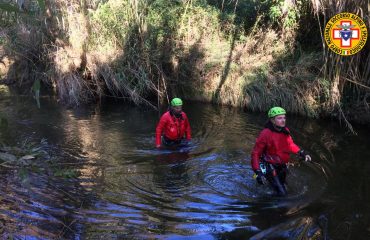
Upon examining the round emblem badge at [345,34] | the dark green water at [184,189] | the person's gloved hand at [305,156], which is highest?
the round emblem badge at [345,34]

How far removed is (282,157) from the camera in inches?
268

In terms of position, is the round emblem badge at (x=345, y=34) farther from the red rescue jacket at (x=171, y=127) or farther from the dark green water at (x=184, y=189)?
the red rescue jacket at (x=171, y=127)

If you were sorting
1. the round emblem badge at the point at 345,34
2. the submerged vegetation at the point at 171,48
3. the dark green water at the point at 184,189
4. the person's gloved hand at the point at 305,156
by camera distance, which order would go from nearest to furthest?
the dark green water at the point at 184,189 → the person's gloved hand at the point at 305,156 → the round emblem badge at the point at 345,34 → the submerged vegetation at the point at 171,48

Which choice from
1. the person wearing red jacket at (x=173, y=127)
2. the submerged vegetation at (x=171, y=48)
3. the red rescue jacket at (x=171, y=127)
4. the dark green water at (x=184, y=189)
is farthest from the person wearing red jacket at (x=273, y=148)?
the submerged vegetation at (x=171, y=48)

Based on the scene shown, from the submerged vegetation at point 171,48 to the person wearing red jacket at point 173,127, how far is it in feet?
14.6

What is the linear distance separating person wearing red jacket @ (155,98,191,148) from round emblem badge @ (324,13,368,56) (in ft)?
15.4

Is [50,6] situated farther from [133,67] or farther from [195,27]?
[195,27]

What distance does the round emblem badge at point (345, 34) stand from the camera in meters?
10.6

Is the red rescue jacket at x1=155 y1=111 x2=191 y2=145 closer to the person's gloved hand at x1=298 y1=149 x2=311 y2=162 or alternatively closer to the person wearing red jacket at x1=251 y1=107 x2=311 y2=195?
the person wearing red jacket at x1=251 y1=107 x2=311 y2=195

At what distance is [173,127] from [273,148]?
11.4ft

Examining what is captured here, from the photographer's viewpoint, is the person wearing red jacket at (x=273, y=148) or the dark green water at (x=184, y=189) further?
the person wearing red jacket at (x=273, y=148)

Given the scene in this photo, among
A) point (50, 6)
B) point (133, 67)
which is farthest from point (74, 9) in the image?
point (133, 67)

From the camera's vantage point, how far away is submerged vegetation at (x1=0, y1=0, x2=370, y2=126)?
14375 millimetres

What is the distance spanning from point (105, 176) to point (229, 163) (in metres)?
2.71
